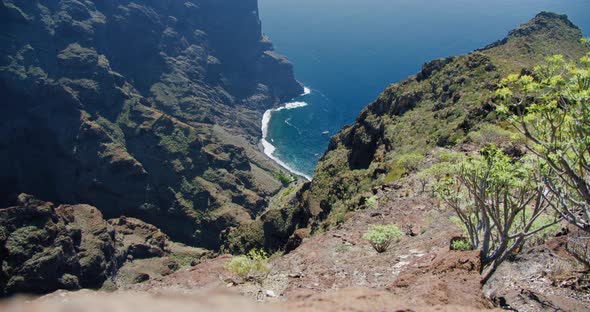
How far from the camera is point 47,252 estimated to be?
94812mm

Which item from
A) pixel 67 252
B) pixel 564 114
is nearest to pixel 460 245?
pixel 564 114

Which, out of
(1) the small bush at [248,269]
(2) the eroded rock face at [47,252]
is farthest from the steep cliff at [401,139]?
(2) the eroded rock face at [47,252]

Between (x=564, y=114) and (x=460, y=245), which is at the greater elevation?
(x=564, y=114)

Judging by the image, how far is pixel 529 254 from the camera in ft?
58.8

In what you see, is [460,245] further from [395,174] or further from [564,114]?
[395,174]

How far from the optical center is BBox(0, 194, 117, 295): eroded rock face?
294ft

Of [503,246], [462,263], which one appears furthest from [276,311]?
[503,246]

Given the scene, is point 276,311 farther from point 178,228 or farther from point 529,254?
point 178,228

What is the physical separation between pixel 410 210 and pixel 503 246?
1959 cm

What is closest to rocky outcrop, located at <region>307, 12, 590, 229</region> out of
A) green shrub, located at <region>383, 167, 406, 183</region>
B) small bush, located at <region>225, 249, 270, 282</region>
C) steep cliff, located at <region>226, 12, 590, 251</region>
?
green shrub, located at <region>383, 167, 406, 183</region>

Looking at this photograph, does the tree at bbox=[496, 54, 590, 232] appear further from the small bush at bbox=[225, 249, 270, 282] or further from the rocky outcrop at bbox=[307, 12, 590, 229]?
the rocky outcrop at bbox=[307, 12, 590, 229]

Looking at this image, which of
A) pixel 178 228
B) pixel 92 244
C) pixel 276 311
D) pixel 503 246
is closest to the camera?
pixel 276 311

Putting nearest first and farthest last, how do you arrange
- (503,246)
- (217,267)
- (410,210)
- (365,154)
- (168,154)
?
(503,246) → (217,267) → (410,210) → (365,154) → (168,154)

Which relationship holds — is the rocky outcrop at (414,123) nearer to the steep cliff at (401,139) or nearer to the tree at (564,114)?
the steep cliff at (401,139)
